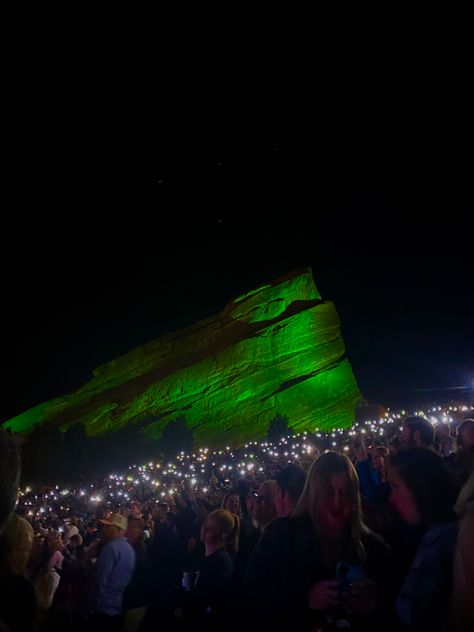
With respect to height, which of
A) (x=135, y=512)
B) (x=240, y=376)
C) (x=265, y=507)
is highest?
(x=240, y=376)

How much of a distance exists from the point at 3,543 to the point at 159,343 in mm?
12337

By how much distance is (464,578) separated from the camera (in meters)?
1.48

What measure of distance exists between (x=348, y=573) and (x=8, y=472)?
162cm

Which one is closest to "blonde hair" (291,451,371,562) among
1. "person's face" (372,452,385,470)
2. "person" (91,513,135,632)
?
"person" (91,513,135,632)

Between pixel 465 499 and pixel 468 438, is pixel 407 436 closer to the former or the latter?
pixel 468 438

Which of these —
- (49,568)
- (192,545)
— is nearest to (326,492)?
(49,568)

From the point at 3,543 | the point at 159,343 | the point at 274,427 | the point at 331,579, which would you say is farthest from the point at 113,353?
the point at 331,579

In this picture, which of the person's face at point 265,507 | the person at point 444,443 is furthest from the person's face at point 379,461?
the person's face at point 265,507

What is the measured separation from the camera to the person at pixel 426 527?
5.39 ft

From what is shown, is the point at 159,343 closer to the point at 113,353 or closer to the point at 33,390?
the point at 113,353

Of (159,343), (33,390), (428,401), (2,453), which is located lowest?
(428,401)

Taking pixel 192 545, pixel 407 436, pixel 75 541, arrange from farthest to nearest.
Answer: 1. pixel 75 541
2. pixel 192 545
3. pixel 407 436

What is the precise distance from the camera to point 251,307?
1491 cm

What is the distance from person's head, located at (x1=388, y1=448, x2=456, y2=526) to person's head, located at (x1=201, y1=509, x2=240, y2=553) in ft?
5.76
